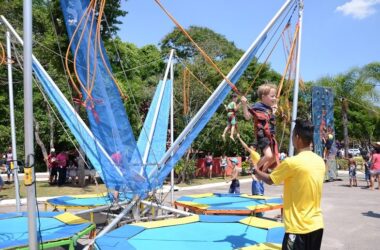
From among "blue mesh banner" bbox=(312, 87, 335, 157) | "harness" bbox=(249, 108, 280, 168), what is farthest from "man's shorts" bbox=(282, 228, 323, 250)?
"blue mesh banner" bbox=(312, 87, 335, 157)

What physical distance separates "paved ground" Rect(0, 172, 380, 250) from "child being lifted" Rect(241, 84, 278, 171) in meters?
2.40

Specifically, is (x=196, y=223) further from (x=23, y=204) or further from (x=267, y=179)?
(x=23, y=204)

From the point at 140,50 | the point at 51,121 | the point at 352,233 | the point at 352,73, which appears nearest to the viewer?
the point at 352,233

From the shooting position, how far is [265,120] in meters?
4.27

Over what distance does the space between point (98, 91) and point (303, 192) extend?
11.4 feet

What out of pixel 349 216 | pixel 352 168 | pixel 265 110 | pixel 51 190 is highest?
pixel 265 110

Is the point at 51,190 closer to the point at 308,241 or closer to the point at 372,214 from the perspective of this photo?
the point at 372,214

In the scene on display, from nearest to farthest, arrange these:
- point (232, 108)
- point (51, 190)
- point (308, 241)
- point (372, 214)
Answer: point (308, 241), point (232, 108), point (372, 214), point (51, 190)

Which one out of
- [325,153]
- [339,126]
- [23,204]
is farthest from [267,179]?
[339,126]

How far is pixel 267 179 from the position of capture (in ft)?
9.76

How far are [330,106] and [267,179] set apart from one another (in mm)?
13415

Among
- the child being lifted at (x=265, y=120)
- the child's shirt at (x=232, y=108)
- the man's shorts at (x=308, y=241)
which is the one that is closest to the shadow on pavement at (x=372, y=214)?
the child's shirt at (x=232, y=108)

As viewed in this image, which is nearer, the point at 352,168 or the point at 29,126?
the point at 29,126

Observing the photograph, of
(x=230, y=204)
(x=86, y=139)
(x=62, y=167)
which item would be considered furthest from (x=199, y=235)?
(x=62, y=167)
